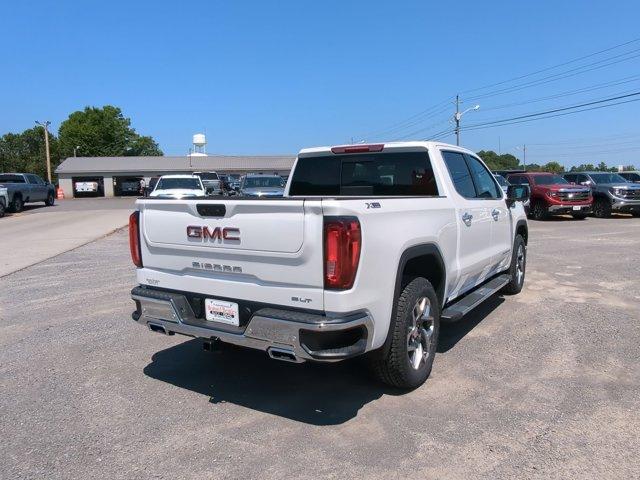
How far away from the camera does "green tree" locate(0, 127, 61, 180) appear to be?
89450 mm

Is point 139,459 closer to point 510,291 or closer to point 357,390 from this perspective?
point 357,390

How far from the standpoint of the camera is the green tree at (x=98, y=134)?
9738 centimetres

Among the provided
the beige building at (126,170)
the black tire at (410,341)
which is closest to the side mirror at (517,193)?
the black tire at (410,341)

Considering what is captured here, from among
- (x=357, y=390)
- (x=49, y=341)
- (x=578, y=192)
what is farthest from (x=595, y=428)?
(x=578, y=192)

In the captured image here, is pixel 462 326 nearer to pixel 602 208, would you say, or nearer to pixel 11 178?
pixel 602 208

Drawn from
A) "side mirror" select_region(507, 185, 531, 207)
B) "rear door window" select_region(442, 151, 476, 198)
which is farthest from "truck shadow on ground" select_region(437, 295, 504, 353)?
"rear door window" select_region(442, 151, 476, 198)

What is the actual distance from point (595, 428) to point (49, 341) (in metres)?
5.17

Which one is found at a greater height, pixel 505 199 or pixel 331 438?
pixel 505 199

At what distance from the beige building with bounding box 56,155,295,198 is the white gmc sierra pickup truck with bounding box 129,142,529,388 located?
172ft

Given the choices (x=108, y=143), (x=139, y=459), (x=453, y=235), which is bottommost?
(x=139, y=459)

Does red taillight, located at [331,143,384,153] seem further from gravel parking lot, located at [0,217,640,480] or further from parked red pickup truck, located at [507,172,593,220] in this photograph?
parked red pickup truck, located at [507,172,593,220]

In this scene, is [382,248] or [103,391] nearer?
[382,248]

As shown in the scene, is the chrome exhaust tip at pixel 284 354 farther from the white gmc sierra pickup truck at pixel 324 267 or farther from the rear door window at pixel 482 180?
the rear door window at pixel 482 180

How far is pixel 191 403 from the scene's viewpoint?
13.5 ft
